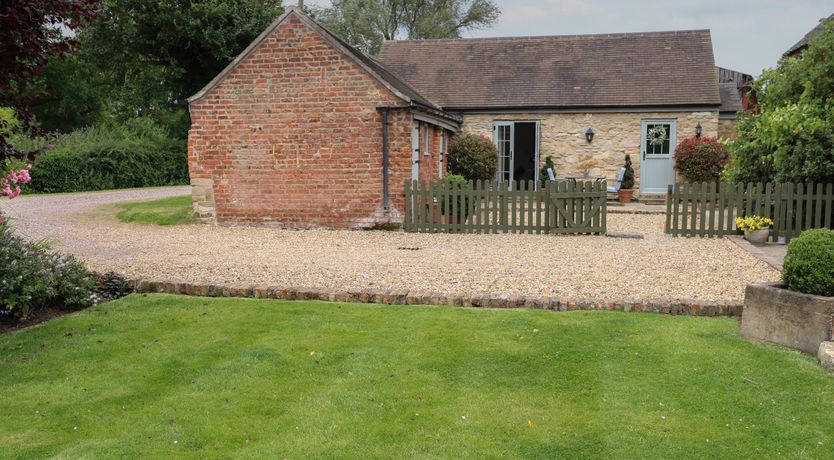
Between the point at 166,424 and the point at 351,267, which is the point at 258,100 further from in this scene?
the point at 166,424

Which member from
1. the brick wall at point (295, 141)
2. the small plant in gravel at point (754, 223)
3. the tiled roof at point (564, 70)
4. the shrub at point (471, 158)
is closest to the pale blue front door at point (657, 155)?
the tiled roof at point (564, 70)

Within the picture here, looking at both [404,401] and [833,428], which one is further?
[404,401]

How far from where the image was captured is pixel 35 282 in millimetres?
6801

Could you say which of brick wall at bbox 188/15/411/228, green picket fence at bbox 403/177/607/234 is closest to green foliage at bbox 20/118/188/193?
brick wall at bbox 188/15/411/228

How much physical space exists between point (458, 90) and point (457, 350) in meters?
18.2

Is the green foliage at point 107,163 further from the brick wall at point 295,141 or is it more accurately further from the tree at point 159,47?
the brick wall at point 295,141

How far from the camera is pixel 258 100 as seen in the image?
14.3 metres

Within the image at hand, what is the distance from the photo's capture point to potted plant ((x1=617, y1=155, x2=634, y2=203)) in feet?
68.5

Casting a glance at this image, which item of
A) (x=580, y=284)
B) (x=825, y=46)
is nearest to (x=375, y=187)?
(x=580, y=284)

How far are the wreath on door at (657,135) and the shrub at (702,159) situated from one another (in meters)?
0.90

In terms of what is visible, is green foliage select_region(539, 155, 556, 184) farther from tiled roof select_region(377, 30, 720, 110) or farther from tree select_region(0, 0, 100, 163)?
tree select_region(0, 0, 100, 163)

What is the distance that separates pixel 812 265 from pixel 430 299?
363 centimetres

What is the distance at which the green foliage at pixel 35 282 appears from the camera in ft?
21.7

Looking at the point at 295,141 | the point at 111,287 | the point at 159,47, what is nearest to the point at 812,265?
the point at 111,287
